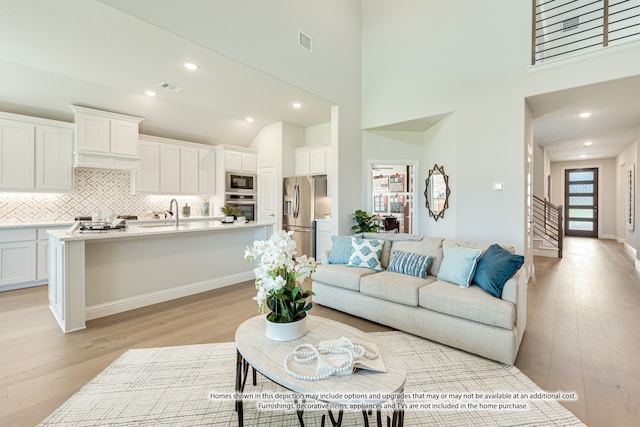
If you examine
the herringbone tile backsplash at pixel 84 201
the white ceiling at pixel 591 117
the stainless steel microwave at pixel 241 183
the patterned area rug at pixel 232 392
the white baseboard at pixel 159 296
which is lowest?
the patterned area rug at pixel 232 392

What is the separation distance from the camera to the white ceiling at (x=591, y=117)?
3.83 m

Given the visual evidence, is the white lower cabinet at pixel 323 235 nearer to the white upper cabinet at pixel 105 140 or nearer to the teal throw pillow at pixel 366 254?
the teal throw pillow at pixel 366 254

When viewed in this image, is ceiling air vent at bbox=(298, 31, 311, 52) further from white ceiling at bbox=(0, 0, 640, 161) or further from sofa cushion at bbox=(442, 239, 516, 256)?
sofa cushion at bbox=(442, 239, 516, 256)

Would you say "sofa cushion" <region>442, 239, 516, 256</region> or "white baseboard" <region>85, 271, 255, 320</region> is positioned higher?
"sofa cushion" <region>442, 239, 516, 256</region>

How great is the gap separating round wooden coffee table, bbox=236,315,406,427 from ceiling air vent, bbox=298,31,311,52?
13.7 ft

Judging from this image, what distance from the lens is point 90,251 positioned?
3062mm

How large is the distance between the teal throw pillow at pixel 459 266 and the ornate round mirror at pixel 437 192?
88.9 inches

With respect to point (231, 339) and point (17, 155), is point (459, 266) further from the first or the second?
point (17, 155)

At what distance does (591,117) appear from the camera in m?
5.00

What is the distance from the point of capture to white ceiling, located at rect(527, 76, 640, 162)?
12.6ft

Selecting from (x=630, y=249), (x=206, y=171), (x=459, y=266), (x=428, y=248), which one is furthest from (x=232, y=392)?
(x=630, y=249)

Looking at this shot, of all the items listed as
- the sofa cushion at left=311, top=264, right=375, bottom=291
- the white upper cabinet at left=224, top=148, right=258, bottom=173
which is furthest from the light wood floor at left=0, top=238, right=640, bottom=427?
the white upper cabinet at left=224, top=148, right=258, bottom=173

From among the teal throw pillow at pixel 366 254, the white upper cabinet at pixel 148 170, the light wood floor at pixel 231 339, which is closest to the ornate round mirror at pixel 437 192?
the light wood floor at pixel 231 339

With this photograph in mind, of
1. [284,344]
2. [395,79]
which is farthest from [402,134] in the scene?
[284,344]
